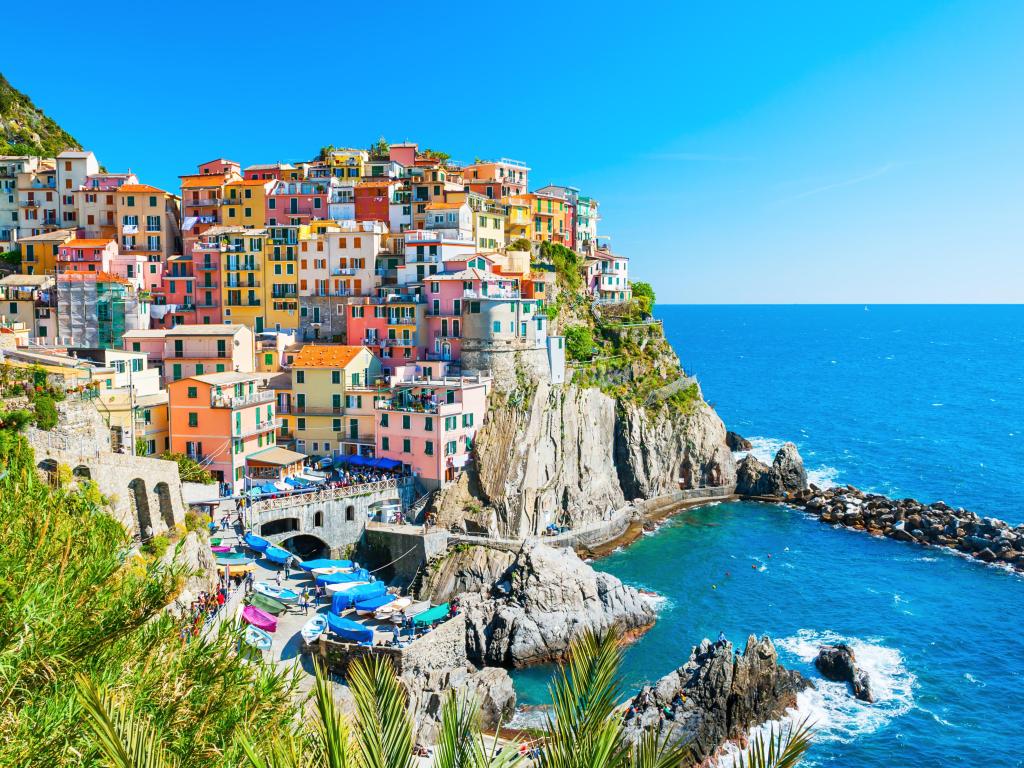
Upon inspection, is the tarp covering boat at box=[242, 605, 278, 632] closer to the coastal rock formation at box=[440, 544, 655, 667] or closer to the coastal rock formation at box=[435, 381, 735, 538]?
the coastal rock formation at box=[440, 544, 655, 667]

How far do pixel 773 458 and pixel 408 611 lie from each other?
5285cm

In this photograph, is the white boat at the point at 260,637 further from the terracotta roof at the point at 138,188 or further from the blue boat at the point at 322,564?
the terracotta roof at the point at 138,188

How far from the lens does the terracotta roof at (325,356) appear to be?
195 ft

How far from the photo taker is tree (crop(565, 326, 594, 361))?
236 ft

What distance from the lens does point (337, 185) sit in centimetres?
7894

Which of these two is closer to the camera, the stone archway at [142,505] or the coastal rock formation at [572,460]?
the stone archway at [142,505]

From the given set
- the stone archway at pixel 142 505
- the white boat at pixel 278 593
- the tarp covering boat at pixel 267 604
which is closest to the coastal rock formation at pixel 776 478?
the white boat at pixel 278 593

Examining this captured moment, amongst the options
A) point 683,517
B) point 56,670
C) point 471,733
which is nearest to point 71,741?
point 56,670

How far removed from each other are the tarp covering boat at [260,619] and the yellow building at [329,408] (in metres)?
20.3

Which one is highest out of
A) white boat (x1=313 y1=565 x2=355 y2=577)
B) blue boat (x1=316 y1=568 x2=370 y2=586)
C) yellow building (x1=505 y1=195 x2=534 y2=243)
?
yellow building (x1=505 y1=195 x2=534 y2=243)

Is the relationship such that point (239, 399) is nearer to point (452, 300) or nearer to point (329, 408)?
point (329, 408)

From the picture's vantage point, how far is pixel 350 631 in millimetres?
38406

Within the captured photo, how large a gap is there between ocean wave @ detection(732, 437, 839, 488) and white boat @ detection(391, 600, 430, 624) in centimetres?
4592

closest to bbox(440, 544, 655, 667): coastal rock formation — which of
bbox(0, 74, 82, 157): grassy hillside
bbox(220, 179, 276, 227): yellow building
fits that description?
bbox(220, 179, 276, 227): yellow building
